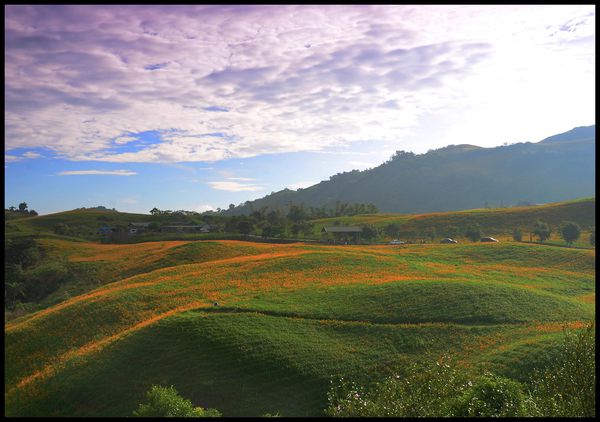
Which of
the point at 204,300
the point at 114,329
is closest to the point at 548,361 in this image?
the point at 204,300

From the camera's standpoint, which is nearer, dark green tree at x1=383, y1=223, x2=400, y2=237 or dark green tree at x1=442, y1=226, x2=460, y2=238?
dark green tree at x1=442, y1=226, x2=460, y2=238

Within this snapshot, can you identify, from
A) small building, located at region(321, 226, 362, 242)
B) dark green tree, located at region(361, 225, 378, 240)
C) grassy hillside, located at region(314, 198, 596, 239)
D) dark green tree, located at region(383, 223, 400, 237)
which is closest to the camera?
dark green tree, located at region(361, 225, 378, 240)

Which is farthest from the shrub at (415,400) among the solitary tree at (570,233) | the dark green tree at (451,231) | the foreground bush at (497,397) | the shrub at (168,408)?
the dark green tree at (451,231)

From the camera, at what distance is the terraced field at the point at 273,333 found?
3195cm

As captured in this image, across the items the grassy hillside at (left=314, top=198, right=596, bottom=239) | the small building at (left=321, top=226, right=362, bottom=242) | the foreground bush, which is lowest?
the foreground bush

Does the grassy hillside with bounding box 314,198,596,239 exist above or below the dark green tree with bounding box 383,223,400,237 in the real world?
above

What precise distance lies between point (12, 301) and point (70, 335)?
4049cm

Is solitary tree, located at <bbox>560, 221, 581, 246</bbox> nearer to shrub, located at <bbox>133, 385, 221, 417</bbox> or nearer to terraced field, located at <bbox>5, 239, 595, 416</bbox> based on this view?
terraced field, located at <bbox>5, 239, 595, 416</bbox>

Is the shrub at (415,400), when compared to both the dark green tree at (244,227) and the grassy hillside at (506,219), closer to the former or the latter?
the grassy hillside at (506,219)

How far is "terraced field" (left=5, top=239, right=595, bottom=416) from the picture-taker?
105ft

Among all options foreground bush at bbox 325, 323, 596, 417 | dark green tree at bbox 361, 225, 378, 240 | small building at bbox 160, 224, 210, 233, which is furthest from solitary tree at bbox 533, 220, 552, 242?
small building at bbox 160, 224, 210, 233

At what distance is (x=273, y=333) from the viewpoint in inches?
1502

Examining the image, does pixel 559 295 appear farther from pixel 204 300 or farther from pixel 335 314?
pixel 204 300

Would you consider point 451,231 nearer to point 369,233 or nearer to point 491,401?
point 369,233
